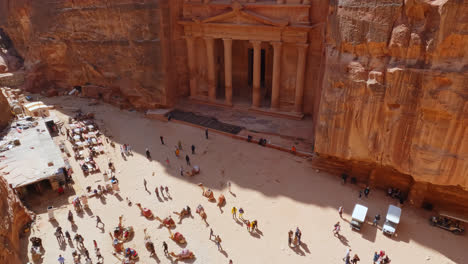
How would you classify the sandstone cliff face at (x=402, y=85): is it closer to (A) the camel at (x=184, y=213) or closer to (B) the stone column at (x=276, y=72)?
(B) the stone column at (x=276, y=72)

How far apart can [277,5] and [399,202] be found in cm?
1356

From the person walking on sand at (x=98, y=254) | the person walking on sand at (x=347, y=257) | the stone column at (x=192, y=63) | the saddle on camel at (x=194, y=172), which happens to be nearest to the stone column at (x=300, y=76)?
the stone column at (x=192, y=63)

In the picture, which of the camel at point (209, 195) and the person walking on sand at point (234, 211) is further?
the camel at point (209, 195)

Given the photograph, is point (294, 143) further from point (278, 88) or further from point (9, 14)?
point (9, 14)

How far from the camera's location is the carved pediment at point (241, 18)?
20172 mm

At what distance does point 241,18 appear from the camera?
21.1m

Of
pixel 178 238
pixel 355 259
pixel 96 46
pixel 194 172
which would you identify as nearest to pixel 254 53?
pixel 194 172

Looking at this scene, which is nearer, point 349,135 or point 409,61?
point 409,61

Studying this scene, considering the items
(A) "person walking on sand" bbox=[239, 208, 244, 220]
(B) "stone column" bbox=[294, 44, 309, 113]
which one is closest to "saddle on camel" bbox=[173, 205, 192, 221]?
(A) "person walking on sand" bbox=[239, 208, 244, 220]

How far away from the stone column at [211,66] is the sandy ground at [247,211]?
5.85m

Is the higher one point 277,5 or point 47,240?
point 277,5

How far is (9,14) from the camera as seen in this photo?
97.6 feet

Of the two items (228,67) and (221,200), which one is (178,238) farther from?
(228,67)

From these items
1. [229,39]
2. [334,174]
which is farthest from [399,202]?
[229,39]
